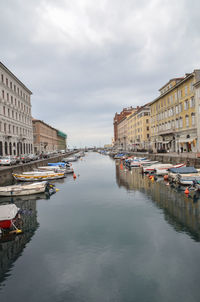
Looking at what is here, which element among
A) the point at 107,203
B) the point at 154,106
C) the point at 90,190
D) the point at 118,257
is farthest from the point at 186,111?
the point at 118,257

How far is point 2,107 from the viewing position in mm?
55125

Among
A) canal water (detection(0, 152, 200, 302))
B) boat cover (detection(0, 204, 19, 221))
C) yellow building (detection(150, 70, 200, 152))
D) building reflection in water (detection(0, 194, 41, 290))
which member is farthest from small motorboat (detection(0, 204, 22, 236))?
yellow building (detection(150, 70, 200, 152))

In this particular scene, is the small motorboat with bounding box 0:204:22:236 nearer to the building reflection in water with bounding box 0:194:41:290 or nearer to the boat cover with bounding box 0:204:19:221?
the boat cover with bounding box 0:204:19:221

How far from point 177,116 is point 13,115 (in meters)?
45.7

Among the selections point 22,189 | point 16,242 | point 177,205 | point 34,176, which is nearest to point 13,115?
point 34,176

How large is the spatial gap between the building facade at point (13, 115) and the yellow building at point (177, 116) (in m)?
43.4

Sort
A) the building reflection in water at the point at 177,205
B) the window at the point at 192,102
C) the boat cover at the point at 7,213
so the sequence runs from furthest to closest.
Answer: the window at the point at 192,102 < the building reflection in water at the point at 177,205 < the boat cover at the point at 7,213

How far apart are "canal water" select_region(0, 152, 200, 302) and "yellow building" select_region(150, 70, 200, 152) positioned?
1338 inches

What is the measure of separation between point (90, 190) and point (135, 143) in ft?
281

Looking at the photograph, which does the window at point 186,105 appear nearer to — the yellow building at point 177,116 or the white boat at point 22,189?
the yellow building at point 177,116

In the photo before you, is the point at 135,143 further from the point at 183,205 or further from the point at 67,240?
the point at 67,240

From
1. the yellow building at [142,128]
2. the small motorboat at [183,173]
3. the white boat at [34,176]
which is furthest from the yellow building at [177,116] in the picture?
the white boat at [34,176]

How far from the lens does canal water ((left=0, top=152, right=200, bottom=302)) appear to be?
8008 mm

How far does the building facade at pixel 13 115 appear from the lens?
55.5 m
